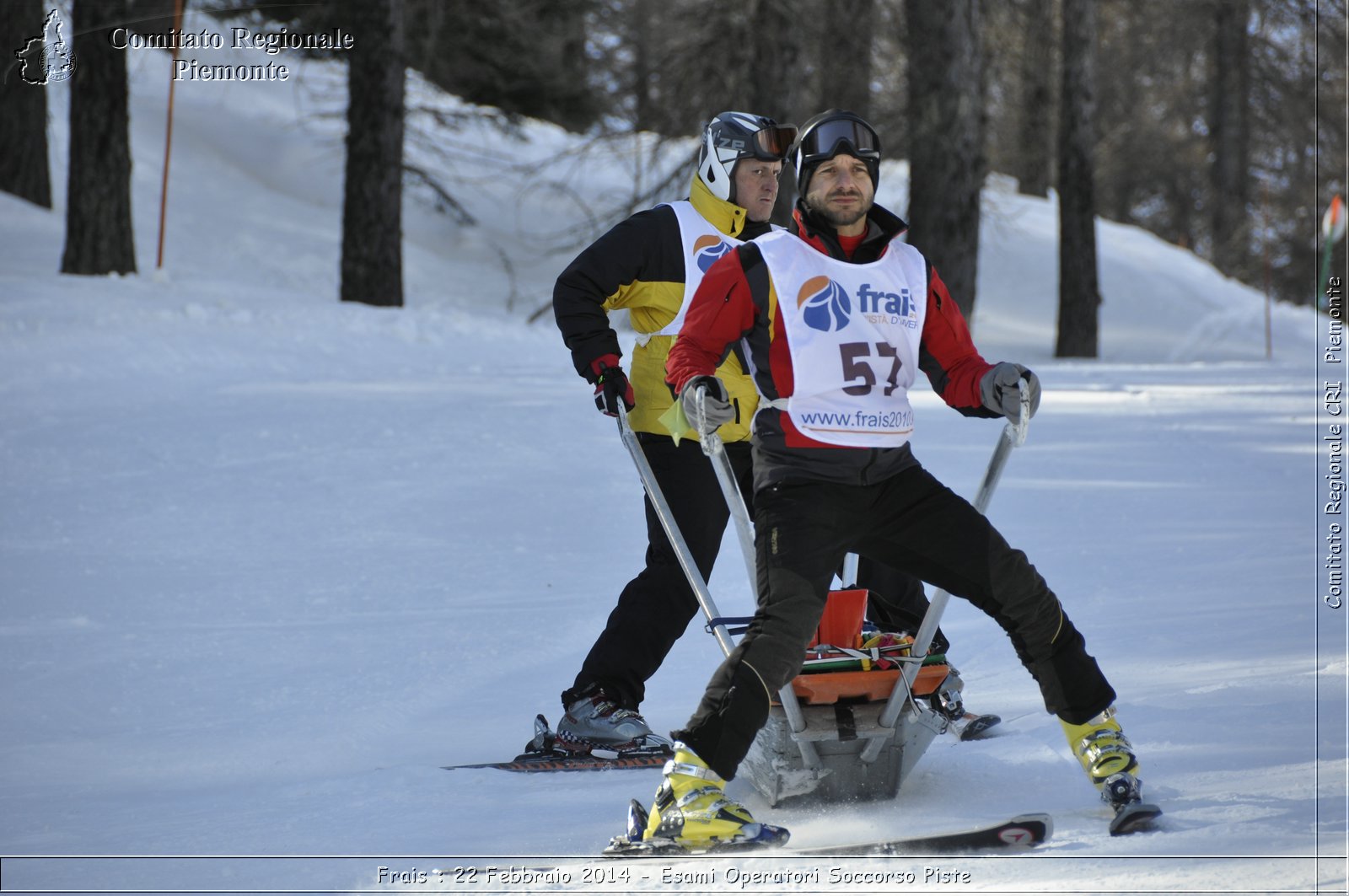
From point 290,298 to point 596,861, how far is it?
1168 centimetres

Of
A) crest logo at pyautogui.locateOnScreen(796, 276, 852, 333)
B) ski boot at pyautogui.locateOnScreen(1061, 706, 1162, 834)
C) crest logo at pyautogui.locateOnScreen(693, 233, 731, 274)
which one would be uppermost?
crest logo at pyautogui.locateOnScreen(693, 233, 731, 274)

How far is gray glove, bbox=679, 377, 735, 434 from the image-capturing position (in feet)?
11.1

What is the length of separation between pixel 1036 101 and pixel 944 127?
393 inches

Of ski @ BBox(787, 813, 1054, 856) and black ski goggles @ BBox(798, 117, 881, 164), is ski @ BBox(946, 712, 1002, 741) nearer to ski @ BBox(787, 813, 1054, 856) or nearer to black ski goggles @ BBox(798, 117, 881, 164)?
ski @ BBox(787, 813, 1054, 856)

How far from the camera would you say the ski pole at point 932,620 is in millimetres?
3512

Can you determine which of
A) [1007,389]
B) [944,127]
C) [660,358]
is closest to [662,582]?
[660,358]

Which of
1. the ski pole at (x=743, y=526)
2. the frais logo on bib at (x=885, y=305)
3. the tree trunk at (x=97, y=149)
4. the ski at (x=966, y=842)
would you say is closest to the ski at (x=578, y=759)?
the ski pole at (x=743, y=526)

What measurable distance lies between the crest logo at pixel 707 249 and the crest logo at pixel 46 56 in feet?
36.4

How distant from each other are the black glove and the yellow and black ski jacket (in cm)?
5

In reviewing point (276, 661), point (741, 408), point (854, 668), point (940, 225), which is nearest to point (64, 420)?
point (276, 661)

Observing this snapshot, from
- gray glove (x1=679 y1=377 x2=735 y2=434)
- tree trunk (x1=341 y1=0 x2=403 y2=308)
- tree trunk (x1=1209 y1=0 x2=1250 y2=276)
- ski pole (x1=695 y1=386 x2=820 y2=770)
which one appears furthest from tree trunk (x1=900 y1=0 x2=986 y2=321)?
tree trunk (x1=1209 y1=0 x2=1250 y2=276)

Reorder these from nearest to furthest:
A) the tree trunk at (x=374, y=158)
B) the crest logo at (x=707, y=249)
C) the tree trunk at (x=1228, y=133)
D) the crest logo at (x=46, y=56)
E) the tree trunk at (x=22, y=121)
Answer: the crest logo at (x=707, y=249) → the crest logo at (x=46, y=56) → the tree trunk at (x=374, y=158) → the tree trunk at (x=22, y=121) → the tree trunk at (x=1228, y=133)

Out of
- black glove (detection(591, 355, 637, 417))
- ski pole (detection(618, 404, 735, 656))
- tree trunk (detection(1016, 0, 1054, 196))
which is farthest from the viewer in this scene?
tree trunk (detection(1016, 0, 1054, 196))

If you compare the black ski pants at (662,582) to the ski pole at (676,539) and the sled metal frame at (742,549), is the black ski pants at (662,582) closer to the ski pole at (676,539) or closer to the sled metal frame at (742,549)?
the ski pole at (676,539)
